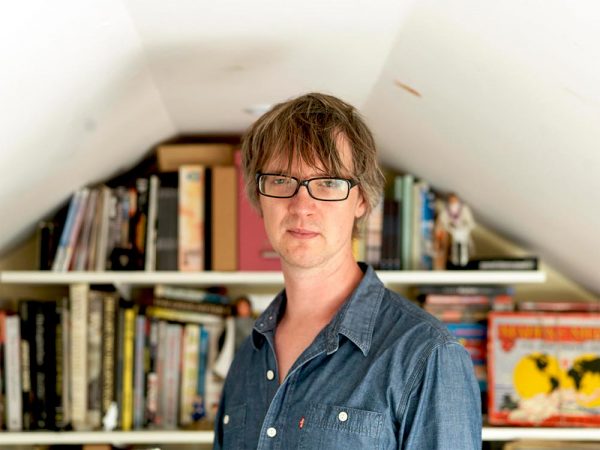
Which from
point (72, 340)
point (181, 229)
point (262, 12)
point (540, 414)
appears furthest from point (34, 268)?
point (540, 414)

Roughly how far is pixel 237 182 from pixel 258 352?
2.66 ft

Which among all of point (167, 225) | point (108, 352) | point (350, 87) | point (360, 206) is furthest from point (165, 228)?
point (360, 206)

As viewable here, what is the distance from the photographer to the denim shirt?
130 cm

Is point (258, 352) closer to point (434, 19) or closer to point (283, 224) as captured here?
point (283, 224)

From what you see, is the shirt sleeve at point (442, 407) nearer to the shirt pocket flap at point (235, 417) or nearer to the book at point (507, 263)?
the shirt pocket flap at point (235, 417)

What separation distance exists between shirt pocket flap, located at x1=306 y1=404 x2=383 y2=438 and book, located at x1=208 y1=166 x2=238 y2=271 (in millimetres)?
994

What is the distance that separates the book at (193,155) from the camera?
8.10 feet

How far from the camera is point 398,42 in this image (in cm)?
174

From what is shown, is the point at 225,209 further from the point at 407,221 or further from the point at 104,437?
the point at 104,437

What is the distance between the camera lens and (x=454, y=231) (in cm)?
239

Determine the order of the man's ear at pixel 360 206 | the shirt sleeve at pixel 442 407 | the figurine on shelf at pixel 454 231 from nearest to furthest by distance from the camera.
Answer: the shirt sleeve at pixel 442 407 < the man's ear at pixel 360 206 < the figurine on shelf at pixel 454 231

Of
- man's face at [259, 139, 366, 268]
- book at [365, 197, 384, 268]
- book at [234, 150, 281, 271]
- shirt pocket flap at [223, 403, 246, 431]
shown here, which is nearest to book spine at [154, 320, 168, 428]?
book at [234, 150, 281, 271]

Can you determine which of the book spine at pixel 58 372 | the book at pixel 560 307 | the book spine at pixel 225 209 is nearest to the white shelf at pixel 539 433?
the book at pixel 560 307

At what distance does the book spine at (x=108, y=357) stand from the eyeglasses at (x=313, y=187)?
1.05 meters
